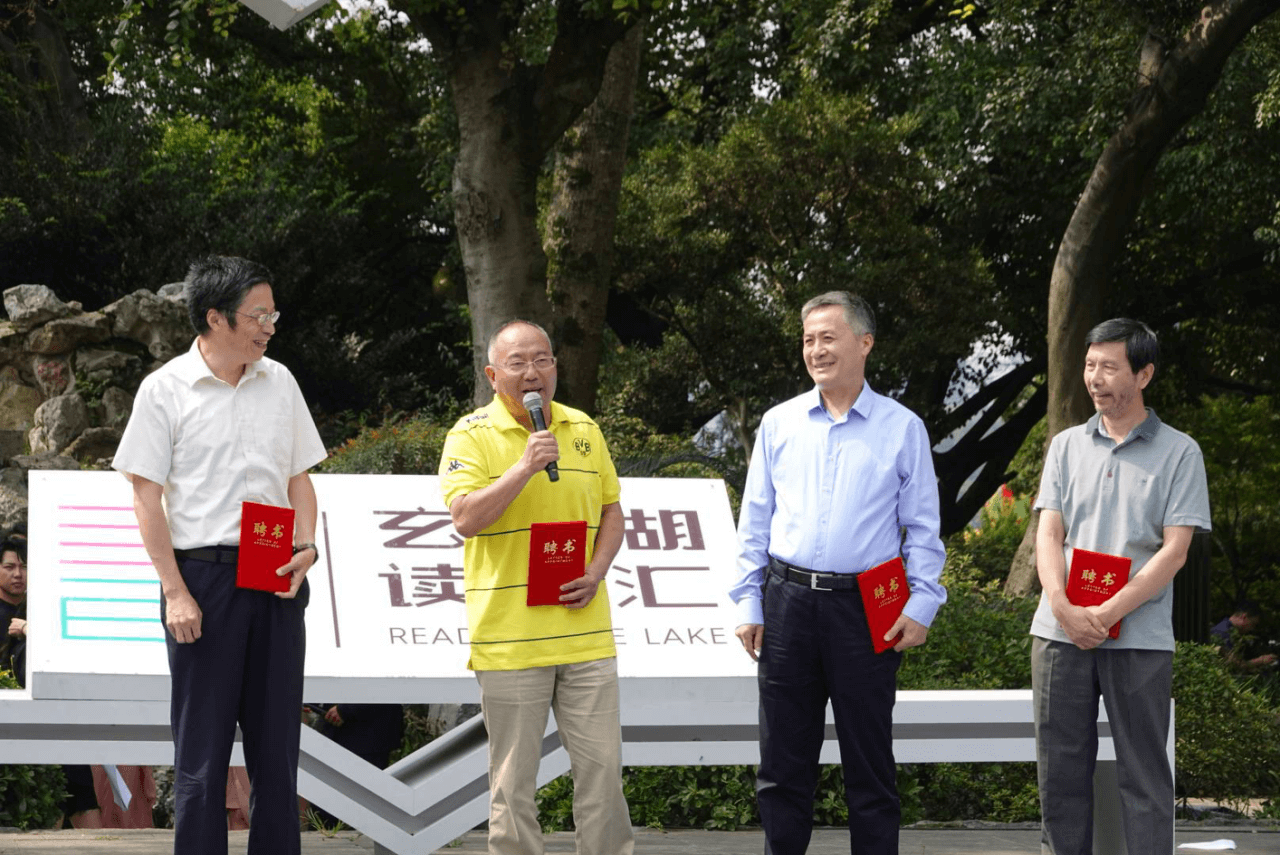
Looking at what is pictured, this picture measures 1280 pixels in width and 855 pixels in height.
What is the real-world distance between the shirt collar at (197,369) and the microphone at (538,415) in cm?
74

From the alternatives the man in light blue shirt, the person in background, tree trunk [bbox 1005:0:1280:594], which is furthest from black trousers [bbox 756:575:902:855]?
the person in background

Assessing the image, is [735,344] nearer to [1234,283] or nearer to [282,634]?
[1234,283]

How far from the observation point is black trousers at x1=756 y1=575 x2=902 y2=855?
149 inches

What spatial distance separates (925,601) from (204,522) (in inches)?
76.7

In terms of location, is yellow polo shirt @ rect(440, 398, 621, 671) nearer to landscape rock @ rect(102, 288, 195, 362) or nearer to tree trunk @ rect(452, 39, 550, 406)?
tree trunk @ rect(452, 39, 550, 406)

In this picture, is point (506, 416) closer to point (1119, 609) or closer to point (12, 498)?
point (1119, 609)

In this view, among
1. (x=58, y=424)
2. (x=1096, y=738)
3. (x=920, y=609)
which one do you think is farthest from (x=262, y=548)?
(x=58, y=424)

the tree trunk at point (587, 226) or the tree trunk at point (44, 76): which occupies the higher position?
the tree trunk at point (44, 76)

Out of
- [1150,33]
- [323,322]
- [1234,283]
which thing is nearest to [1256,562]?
[1234,283]

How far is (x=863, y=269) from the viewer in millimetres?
12461

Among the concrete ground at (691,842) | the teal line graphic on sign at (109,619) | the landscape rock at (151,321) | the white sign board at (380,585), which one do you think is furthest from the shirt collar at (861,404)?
the landscape rock at (151,321)

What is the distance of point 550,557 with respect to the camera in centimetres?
375

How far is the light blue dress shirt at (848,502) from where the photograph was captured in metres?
3.85

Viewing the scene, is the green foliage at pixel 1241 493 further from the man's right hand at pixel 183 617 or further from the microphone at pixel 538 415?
the man's right hand at pixel 183 617
